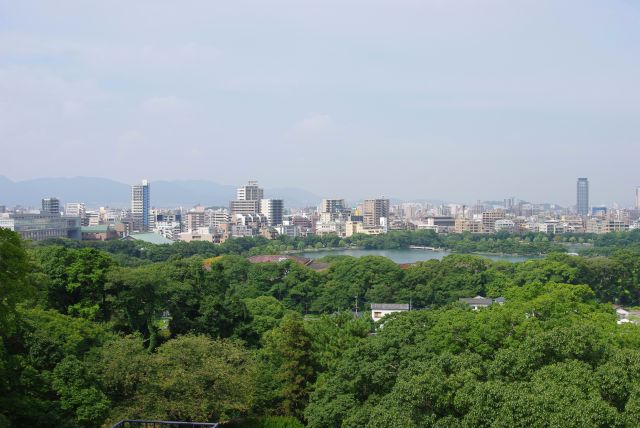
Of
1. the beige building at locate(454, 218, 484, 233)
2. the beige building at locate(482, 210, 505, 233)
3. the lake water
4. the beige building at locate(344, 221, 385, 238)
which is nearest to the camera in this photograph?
the lake water

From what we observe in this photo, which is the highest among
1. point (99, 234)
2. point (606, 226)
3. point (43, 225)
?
point (43, 225)

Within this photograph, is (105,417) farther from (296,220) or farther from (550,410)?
(296,220)

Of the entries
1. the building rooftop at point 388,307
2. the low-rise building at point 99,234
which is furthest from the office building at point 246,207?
the building rooftop at point 388,307

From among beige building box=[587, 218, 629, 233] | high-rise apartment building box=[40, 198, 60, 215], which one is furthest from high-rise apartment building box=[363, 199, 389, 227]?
high-rise apartment building box=[40, 198, 60, 215]

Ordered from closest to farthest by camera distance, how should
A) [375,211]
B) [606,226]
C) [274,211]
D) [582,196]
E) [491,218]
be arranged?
[606,226] < [274,211] < [491,218] < [375,211] < [582,196]

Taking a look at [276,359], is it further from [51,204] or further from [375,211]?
[375,211]

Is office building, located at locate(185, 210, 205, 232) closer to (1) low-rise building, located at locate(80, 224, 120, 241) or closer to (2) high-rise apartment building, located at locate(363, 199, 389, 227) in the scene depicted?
(1) low-rise building, located at locate(80, 224, 120, 241)

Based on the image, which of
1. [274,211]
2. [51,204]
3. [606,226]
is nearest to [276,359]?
[51,204]
